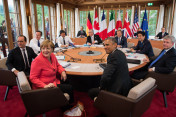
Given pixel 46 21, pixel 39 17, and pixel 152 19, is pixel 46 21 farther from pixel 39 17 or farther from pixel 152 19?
pixel 152 19

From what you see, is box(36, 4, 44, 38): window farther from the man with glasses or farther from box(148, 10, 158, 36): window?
box(148, 10, 158, 36): window

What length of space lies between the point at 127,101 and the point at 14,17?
483cm

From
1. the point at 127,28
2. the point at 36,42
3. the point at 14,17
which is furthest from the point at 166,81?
the point at 127,28

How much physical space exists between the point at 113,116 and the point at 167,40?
169cm

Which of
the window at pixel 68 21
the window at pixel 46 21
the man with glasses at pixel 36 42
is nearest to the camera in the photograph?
the man with glasses at pixel 36 42

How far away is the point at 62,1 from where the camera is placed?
754cm

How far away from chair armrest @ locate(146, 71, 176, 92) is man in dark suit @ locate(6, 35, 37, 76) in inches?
91.5

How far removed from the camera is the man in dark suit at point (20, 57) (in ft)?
8.14

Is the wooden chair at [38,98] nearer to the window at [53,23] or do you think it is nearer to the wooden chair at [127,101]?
the wooden chair at [127,101]

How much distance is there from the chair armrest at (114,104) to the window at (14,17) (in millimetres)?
4314

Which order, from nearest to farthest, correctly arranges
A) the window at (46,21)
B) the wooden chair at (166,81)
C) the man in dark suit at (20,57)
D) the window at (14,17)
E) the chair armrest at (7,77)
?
1. the wooden chair at (166,81)
2. the chair armrest at (7,77)
3. the man in dark suit at (20,57)
4. the window at (14,17)
5. the window at (46,21)

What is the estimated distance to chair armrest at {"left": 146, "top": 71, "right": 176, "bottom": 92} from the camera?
214cm

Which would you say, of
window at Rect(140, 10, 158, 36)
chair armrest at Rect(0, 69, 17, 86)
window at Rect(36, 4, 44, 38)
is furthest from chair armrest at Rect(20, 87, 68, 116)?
window at Rect(140, 10, 158, 36)

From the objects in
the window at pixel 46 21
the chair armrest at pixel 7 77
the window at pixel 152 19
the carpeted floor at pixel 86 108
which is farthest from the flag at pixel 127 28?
the chair armrest at pixel 7 77
